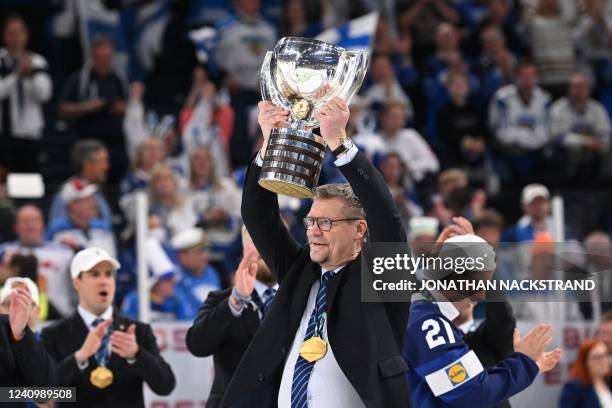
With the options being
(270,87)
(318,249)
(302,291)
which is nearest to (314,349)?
(302,291)

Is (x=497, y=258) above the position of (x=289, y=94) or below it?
below

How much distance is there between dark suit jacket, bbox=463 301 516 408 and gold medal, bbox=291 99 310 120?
167 centimetres

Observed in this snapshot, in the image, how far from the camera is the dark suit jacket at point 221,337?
702cm

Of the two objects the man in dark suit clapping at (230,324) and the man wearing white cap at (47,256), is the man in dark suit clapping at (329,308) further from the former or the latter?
the man wearing white cap at (47,256)

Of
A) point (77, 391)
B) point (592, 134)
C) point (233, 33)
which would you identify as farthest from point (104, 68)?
point (77, 391)

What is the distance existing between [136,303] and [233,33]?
572 centimetres

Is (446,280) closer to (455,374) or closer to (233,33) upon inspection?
(455,374)

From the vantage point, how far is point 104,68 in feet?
45.4

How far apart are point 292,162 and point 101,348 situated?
7.55 ft

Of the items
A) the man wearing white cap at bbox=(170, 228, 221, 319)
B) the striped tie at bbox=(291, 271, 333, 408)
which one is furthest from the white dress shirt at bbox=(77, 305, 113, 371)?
the man wearing white cap at bbox=(170, 228, 221, 319)

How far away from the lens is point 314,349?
5.55m

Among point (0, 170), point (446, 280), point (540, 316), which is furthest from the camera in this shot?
point (0, 170)

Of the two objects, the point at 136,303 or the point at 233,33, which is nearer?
the point at 136,303

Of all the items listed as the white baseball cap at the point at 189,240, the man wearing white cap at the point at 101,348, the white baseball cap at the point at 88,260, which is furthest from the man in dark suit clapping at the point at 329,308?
the white baseball cap at the point at 189,240
